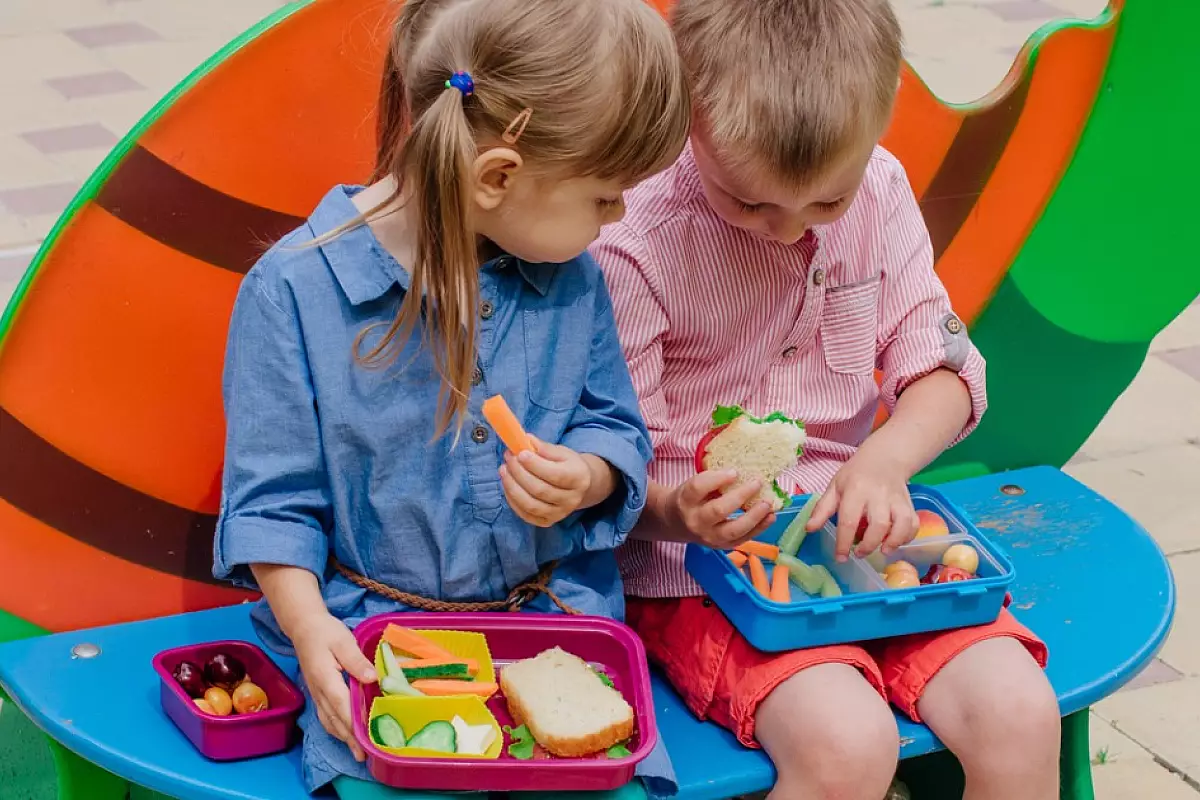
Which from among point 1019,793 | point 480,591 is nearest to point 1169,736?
point 1019,793

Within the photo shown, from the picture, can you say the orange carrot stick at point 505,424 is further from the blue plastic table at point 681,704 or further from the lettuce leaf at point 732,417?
the blue plastic table at point 681,704

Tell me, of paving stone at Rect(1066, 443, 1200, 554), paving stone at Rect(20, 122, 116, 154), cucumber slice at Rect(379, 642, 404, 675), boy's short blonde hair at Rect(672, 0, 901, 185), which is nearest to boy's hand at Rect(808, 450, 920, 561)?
boy's short blonde hair at Rect(672, 0, 901, 185)

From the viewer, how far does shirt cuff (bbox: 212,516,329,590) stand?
1.57 metres

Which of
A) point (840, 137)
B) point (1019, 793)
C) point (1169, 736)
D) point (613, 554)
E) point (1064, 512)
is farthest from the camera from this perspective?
point (1169, 736)

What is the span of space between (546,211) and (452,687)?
46cm

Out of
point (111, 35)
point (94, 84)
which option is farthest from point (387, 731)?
point (111, 35)

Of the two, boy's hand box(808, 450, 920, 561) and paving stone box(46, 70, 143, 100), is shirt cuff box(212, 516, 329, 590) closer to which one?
boy's hand box(808, 450, 920, 561)

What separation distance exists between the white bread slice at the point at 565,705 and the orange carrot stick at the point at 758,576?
0.20m

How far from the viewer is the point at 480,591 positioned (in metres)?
1.72

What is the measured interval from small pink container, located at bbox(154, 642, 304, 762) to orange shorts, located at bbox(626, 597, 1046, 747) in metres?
0.42

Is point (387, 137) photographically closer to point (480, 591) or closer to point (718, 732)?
point (480, 591)

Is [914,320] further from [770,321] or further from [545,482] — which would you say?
[545,482]

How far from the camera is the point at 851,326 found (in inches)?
74.8

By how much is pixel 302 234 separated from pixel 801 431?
55 centimetres
